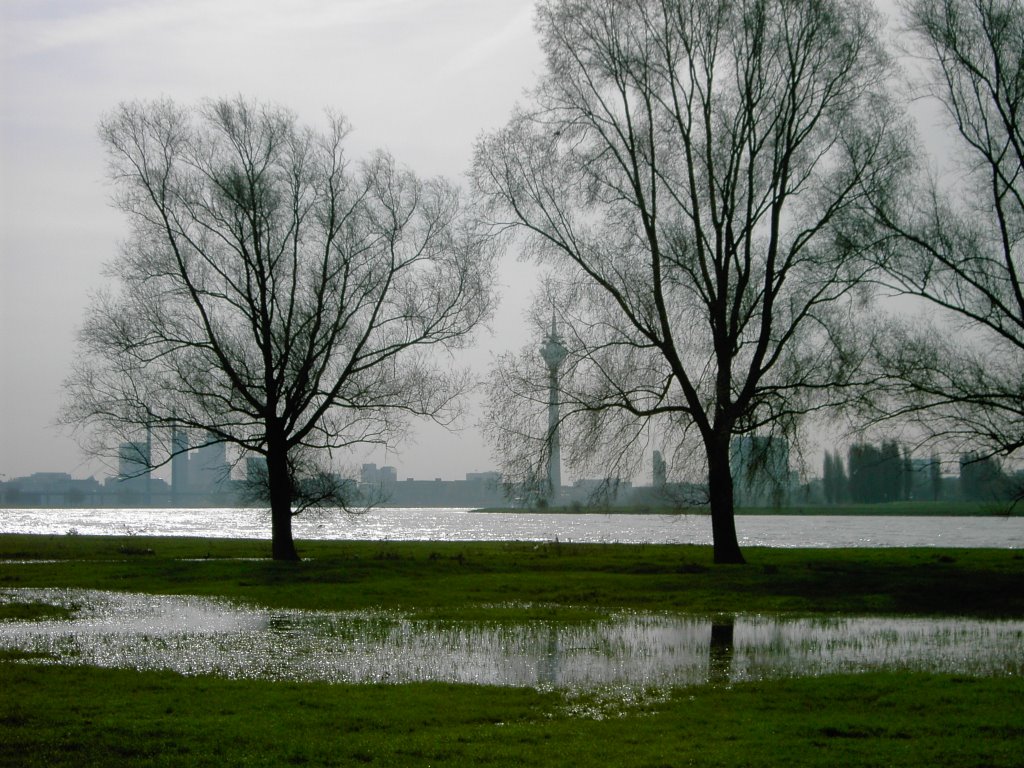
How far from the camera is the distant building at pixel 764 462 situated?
30.8 m

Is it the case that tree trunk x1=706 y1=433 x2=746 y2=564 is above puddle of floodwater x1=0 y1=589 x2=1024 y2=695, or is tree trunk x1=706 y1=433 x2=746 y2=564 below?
above

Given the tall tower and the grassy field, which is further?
the tall tower

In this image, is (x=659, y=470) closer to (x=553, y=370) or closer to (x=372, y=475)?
(x=553, y=370)

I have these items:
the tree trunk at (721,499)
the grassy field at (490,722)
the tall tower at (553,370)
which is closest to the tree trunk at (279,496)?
the tall tower at (553,370)

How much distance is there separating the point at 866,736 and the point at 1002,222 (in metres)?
20.9

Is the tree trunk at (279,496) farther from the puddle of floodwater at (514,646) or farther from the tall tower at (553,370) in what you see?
the puddle of floodwater at (514,646)

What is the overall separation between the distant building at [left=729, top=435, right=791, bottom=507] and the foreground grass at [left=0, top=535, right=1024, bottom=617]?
2.47 m

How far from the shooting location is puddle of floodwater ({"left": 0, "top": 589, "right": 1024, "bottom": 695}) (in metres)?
14.4

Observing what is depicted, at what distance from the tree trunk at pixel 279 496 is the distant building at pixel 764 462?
51.3 feet

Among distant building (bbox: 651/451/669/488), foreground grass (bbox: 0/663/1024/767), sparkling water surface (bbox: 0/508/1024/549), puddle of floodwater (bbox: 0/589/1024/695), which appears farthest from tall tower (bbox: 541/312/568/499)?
foreground grass (bbox: 0/663/1024/767)

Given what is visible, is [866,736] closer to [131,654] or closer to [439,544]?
[131,654]

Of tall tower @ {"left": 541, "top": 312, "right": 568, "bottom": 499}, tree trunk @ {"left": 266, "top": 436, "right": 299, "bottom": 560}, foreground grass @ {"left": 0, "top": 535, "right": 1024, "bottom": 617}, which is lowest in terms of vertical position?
foreground grass @ {"left": 0, "top": 535, "right": 1024, "bottom": 617}

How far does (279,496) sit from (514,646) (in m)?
21.9

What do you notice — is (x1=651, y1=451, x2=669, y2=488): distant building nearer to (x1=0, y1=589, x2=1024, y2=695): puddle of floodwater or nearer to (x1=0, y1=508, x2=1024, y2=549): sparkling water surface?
(x1=0, y1=508, x2=1024, y2=549): sparkling water surface
